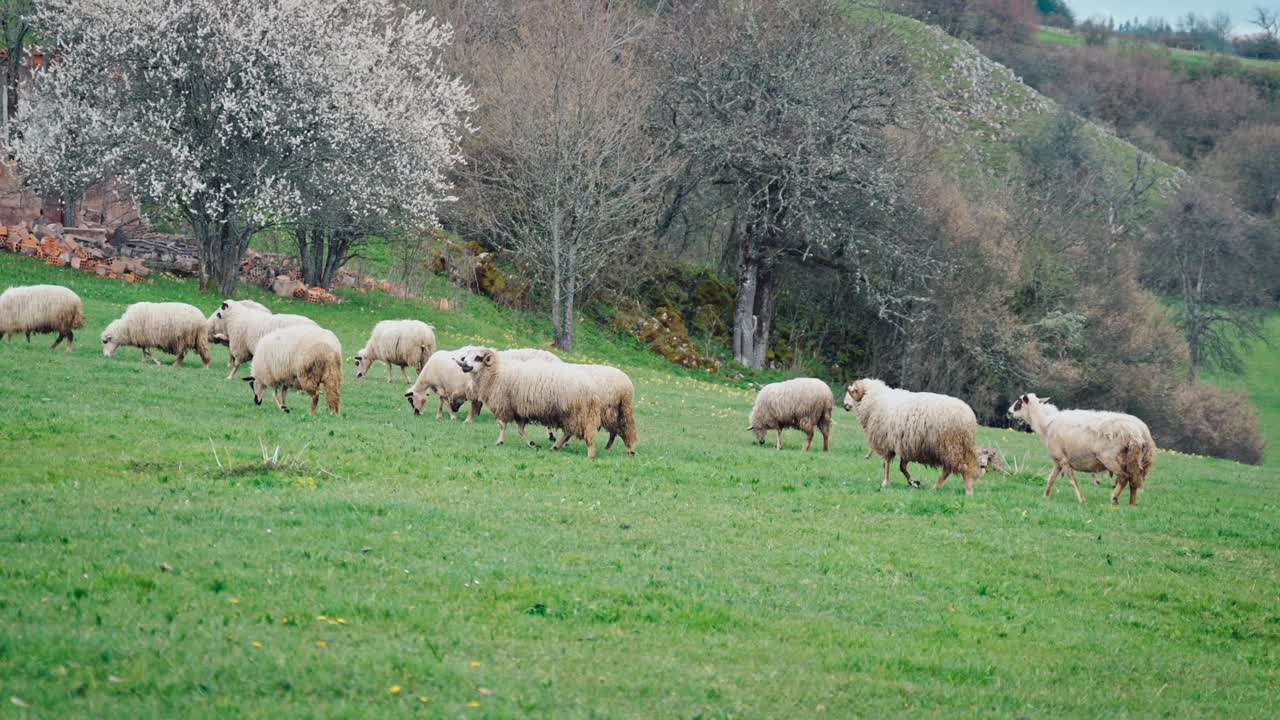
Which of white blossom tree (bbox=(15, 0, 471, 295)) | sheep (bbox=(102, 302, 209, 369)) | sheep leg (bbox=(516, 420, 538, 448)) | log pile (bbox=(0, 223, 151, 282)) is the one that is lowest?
sheep leg (bbox=(516, 420, 538, 448))

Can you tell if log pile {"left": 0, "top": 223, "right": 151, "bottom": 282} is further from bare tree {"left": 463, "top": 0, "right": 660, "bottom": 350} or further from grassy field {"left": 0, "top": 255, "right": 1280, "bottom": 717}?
grassy field {"left": 0, "top": 255, "right": 1280, "bottom": 717}

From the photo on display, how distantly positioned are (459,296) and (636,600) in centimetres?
3924

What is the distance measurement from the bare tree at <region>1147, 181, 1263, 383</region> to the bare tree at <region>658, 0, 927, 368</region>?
33361mm

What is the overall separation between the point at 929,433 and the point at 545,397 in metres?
6.44

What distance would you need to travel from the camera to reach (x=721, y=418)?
3014cm

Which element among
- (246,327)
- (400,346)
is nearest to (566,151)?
(400,346)

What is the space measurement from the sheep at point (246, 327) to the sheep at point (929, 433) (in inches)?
494

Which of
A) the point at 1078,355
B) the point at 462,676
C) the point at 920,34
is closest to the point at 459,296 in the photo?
the point at 1078,355

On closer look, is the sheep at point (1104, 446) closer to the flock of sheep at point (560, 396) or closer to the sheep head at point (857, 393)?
the flock of sheep at point (560, 396)

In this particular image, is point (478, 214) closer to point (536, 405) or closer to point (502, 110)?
point (502, 110)

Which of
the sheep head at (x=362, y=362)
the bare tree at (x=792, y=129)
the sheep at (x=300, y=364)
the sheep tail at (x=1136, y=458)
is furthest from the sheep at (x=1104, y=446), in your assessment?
the bare tree at (x=792, y=129)

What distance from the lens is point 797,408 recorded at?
24484 millimetres

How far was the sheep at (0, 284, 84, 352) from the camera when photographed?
84.5 feet

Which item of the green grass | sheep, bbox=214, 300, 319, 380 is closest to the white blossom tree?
sheep, bbox=214, 300, 319, 380
